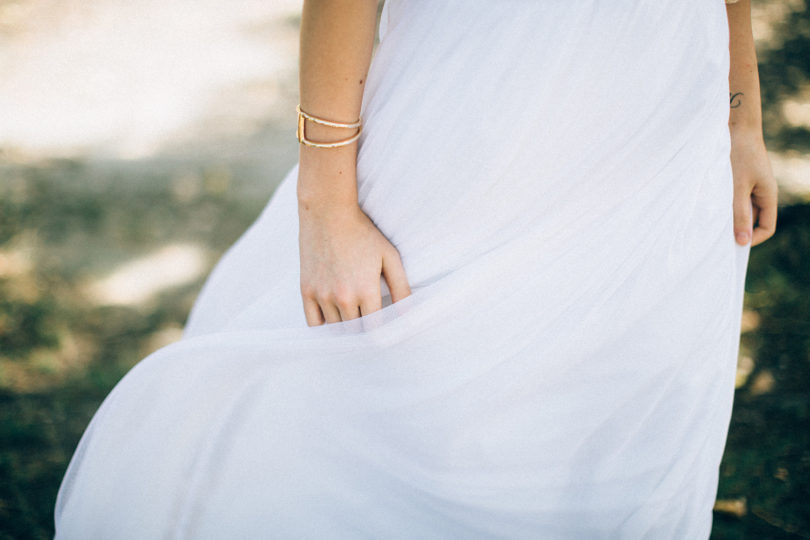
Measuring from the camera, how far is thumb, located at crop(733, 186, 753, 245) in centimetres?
111

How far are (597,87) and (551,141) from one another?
0.32 ft

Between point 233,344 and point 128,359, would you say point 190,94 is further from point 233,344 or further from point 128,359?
point 233,344

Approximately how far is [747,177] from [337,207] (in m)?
0.78

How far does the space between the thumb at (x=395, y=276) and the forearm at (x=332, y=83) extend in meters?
0.10

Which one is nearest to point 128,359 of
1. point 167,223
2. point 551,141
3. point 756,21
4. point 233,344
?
point 167,223

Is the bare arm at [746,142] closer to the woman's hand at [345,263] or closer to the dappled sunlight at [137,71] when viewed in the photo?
the woman's hand at [345,263]

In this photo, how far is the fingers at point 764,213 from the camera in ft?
3.71

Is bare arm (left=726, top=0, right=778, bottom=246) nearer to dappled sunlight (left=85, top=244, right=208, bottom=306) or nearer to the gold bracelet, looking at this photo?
the gold bracelet

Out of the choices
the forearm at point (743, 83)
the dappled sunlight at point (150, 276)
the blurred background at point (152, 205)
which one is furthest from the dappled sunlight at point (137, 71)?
the forearm at point (743, 83)

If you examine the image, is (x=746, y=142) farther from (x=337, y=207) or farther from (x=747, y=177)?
(x=337, y=207)

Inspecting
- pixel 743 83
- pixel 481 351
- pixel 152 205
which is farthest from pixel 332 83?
pixel 152 205

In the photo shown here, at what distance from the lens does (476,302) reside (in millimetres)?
897

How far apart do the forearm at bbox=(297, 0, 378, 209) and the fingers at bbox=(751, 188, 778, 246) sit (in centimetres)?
79

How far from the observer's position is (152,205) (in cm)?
298
